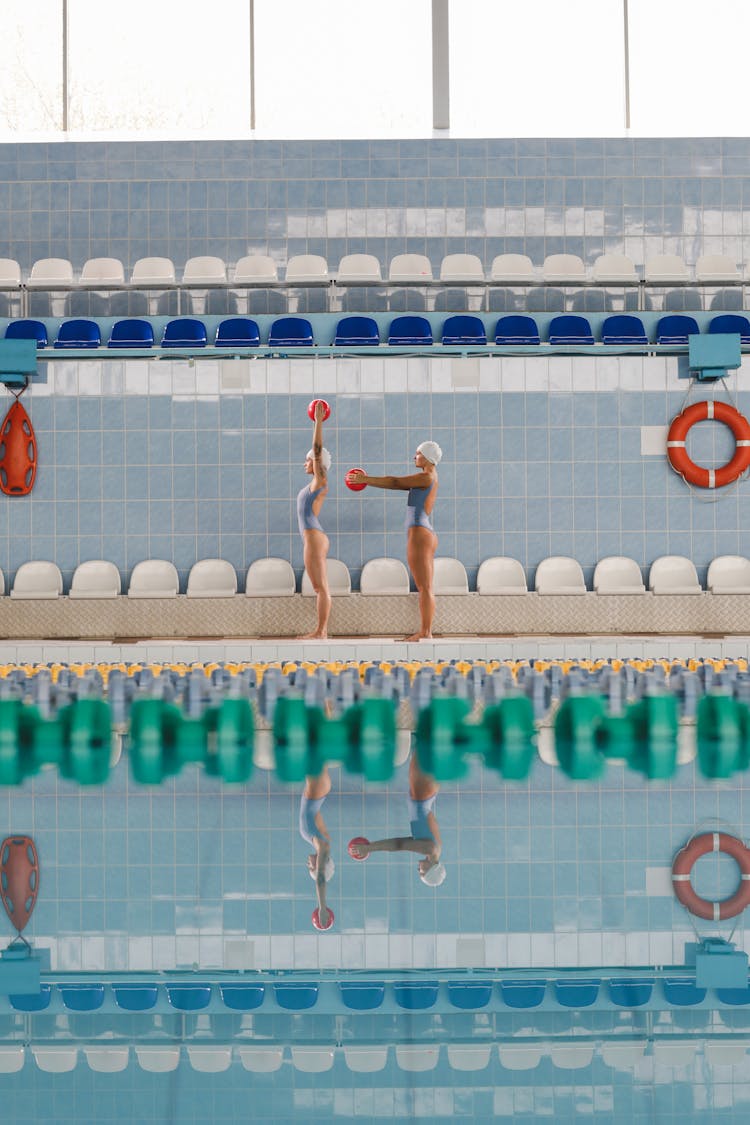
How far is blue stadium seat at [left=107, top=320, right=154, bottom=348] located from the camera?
32.4 ft

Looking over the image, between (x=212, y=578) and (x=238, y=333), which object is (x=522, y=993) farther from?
(x=238, y=333)

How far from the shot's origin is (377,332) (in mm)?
10000

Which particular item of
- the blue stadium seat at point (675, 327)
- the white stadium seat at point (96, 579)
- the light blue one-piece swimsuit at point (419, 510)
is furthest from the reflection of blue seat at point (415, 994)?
the blue stadium seat at point (675, 327)

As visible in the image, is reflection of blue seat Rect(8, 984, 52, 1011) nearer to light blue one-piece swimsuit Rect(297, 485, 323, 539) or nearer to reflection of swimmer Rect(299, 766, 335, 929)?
reflection of swimmer Rect(299, 766, 335, 929)

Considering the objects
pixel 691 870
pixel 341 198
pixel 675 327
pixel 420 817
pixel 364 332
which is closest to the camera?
pixel 691 870

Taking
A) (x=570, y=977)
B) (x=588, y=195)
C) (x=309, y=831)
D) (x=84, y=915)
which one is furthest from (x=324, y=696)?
(x=588, y=195)

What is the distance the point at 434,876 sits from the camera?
2.66 meters

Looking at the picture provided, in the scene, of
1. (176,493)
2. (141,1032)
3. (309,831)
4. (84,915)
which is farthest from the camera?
(176,493)

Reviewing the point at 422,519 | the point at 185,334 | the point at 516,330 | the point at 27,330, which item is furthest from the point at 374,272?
the point at 422,519

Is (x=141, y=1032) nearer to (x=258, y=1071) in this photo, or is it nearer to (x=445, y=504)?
(x=258, y=1071)

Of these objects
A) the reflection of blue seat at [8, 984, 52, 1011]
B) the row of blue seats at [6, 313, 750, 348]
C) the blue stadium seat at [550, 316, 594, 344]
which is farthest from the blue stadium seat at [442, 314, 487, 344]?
the reflection of blue seat at [8, 984, 52, 1011]

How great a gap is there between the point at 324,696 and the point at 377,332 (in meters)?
4.60

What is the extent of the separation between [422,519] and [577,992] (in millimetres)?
6554

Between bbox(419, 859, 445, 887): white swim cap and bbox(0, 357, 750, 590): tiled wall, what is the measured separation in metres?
7.22
